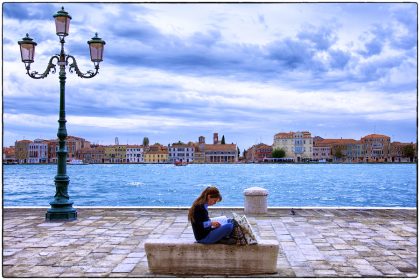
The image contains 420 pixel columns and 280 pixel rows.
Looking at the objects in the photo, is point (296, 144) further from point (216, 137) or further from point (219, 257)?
point (219, 257)

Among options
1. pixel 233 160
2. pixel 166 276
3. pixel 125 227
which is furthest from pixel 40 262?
pixel 233 160

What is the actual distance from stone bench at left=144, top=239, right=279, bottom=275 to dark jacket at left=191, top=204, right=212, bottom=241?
142mm

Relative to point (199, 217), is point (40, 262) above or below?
below

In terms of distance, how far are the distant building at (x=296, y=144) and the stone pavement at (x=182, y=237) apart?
15185 centimetres

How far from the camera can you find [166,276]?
21.9 feet

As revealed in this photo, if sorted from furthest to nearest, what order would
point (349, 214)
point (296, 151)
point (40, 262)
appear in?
point (296, 151)
point (349, 214)
point (40, 262)

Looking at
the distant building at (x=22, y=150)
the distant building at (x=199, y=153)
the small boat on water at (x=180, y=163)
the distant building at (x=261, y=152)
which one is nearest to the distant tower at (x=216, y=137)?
the distant building at (x=199, y=153)

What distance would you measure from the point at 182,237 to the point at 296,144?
157121mm

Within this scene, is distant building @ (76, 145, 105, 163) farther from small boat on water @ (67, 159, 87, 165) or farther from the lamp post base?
the lamp post base

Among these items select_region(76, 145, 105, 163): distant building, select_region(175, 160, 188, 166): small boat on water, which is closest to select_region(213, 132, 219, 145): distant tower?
select_region(175, 160, 188, 166): small boat on water

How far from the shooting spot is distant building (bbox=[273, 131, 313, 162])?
164 m

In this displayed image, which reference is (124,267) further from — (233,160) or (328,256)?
(233,160)

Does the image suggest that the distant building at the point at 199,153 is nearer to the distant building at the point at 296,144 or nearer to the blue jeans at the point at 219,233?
the distant building at the point at 296,144

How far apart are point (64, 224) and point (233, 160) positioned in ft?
515
